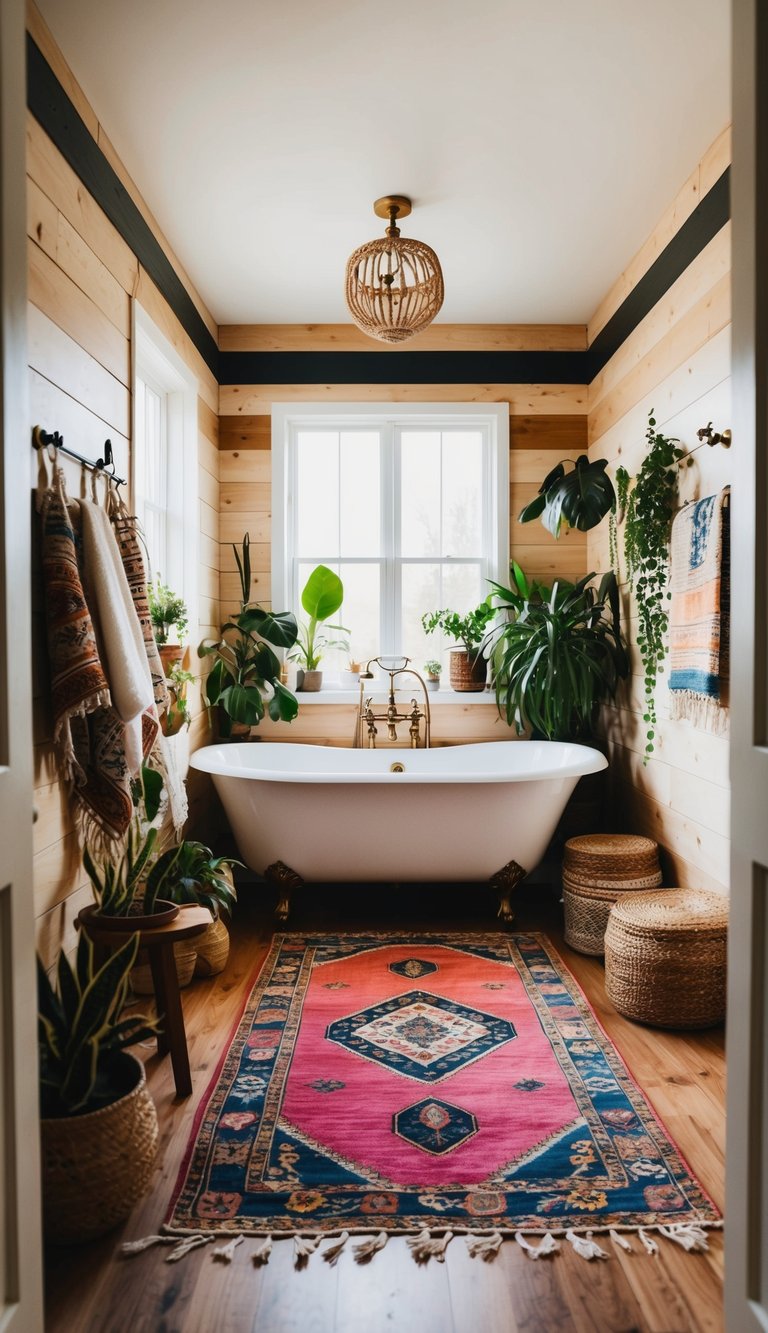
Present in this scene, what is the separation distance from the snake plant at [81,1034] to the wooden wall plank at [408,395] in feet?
10.6

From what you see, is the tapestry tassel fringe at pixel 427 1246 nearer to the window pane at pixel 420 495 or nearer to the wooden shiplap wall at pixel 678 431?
the wooden shiplap wall at pixel 678 431

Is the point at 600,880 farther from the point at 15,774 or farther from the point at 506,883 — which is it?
the point at 15,774

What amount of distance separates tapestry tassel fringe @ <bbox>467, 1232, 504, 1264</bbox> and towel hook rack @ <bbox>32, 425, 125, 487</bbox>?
79.8 inches

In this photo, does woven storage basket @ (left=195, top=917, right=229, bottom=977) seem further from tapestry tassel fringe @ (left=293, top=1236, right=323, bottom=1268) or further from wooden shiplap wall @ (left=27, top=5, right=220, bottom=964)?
tapestry tassel fringe @ (left=293, top=1236, right=323, bottom=1268)

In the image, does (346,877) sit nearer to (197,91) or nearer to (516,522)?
(516,522)

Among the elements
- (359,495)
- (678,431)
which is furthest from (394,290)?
(359,495)

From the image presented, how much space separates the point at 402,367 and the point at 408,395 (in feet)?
0.48

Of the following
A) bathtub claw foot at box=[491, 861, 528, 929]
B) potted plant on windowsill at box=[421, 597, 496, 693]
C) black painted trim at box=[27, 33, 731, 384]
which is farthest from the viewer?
potted plant on windowsill at box=[421, 597, 496, 693]

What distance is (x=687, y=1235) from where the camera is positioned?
5.62ft

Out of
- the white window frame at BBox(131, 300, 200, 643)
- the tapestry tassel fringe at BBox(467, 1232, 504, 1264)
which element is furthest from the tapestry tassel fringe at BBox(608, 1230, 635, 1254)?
the white window frame at BBox(131, 300, 200, 643)

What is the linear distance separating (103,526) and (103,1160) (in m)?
1.52

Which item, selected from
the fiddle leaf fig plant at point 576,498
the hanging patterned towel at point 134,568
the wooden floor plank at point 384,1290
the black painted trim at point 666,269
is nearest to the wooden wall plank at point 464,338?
the black painted trim at point 666,269

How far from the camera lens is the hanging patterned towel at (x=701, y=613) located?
2.67 metres

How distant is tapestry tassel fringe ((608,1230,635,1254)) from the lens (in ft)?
5.55
